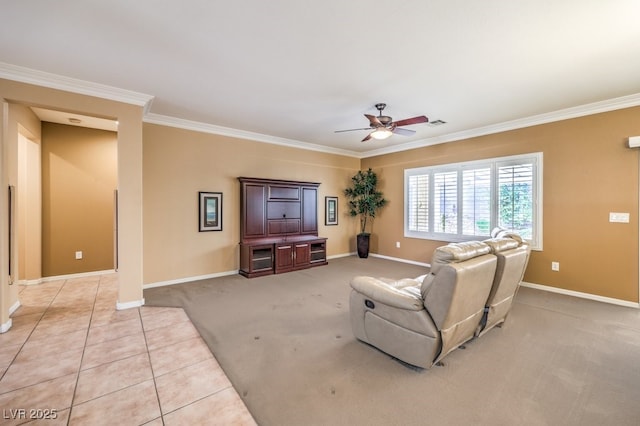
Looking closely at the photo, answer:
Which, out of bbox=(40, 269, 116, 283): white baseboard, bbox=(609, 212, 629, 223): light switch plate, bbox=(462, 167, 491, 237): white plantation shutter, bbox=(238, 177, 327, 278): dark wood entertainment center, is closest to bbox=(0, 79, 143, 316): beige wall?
bbox=(40, 269, 116, 283): white baseboard

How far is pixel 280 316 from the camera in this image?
3398 mm

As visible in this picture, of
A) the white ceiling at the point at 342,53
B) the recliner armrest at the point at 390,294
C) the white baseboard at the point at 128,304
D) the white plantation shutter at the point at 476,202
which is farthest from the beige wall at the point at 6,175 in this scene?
the white plantation shutter at the point at 476,202

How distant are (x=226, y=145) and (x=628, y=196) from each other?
646 centimetres

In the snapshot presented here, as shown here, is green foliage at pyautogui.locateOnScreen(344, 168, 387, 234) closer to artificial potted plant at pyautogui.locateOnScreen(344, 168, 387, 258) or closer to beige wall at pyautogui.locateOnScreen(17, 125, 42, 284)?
artificial potted plant at pyautogui.locateOnScreen(344, 168, 387, 258)

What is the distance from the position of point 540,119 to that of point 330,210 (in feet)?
14.8

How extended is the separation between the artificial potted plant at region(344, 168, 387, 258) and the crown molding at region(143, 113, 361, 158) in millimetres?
1002

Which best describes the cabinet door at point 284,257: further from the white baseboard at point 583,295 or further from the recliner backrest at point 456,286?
the white baseboard at point 583,295

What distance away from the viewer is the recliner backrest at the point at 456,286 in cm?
204

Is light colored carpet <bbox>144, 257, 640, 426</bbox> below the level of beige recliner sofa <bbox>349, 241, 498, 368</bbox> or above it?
below

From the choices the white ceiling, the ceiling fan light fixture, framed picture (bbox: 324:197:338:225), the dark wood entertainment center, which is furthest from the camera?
framed picture (bbox: 324:197:338:225)

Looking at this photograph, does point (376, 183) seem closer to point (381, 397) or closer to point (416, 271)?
point (416, 271)

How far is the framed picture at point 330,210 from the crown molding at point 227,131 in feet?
4.11

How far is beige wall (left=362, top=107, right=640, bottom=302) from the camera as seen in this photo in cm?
382

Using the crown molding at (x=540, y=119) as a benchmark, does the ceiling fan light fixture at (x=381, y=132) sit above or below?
below
